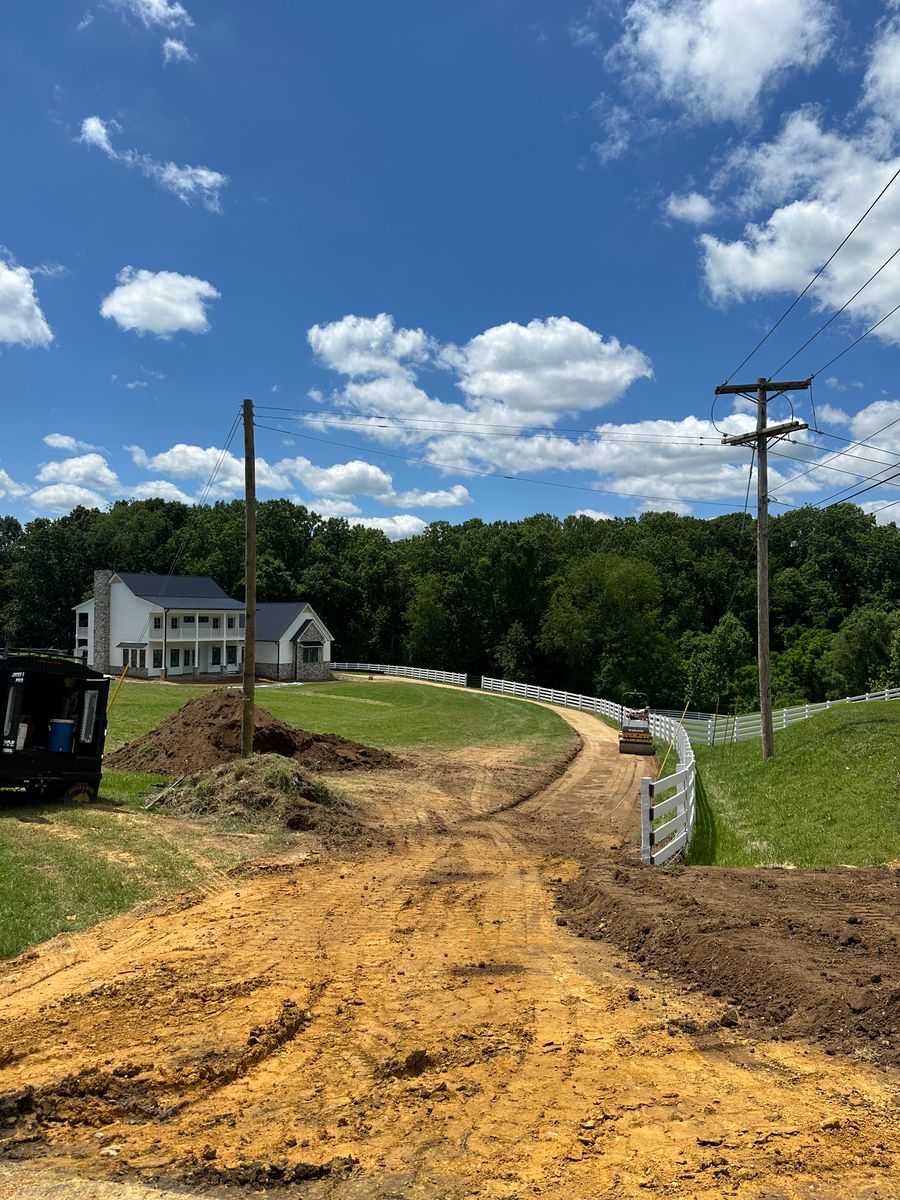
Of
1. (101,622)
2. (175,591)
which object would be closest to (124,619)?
(101,622)

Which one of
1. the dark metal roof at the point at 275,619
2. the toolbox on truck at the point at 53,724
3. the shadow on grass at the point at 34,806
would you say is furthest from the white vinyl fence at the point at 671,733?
the dark metal roof at the point at 275,619

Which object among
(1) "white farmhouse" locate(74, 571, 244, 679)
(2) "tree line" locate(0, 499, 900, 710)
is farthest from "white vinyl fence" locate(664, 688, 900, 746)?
(1) "white farmhouse" locate(74, 571, 244, 679)

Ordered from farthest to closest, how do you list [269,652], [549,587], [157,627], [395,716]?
[549,587], [269,652], [157,627], [395,716]

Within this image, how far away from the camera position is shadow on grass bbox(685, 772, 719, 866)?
47.8ft

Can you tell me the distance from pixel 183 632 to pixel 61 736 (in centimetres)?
4308

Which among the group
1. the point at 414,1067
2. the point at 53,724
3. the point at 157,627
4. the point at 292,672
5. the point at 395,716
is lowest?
the point at 395,716

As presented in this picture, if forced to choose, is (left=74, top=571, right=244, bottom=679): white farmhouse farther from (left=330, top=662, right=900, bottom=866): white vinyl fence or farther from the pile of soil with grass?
the pile of soil with grass

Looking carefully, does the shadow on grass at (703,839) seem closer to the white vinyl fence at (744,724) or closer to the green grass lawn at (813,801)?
the green grass lawn at (813,801)

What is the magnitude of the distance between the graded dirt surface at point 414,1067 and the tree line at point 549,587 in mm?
58660

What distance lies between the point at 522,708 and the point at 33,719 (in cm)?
3255

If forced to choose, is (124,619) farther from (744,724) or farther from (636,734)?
(744,724)

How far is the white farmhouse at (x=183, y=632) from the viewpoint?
54594mm

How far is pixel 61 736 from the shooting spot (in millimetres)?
14102

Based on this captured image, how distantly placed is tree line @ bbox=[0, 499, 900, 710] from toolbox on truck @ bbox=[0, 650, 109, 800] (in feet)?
176
